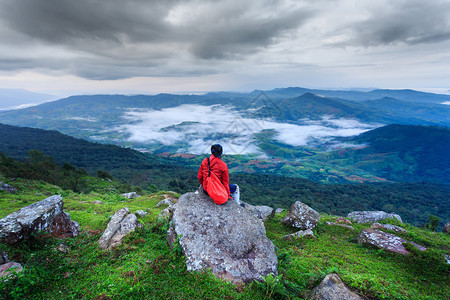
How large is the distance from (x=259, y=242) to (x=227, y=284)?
1855mm

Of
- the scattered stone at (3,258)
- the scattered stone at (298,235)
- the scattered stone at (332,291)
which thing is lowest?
the scattered stone at (298,235)

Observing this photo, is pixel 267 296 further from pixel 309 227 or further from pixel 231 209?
pixel 309 227

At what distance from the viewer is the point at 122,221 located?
343 inches

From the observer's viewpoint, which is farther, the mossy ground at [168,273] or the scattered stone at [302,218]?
the scattered stone at [302,218]

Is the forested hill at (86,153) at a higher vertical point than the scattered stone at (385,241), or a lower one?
lower

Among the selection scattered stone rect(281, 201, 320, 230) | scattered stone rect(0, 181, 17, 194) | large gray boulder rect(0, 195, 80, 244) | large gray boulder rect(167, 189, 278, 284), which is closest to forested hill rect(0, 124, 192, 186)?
scattered stone rect(0, 181, 17, 194)

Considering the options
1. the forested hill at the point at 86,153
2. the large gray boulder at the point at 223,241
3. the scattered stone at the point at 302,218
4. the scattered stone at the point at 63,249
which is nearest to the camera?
the large gray boulder at the point at 223,241

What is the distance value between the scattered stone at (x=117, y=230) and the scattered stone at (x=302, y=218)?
9.29 m

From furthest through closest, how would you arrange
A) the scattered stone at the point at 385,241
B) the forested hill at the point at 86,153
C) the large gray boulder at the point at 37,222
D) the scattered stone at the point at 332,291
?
1. the forested hill at the point at 86,153
2. the scattered stone at the point at 385,241
3. the large gray boulder at the point at 37,222
4. the scattered stone at the point at 332,291

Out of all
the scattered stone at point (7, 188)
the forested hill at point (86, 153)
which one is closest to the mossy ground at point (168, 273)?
the scattered stone at point (7, 188)

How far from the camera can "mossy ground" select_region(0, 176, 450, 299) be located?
5.17m

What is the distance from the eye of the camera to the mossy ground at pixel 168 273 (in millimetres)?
5172

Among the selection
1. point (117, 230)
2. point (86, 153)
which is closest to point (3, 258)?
point (117, 230)

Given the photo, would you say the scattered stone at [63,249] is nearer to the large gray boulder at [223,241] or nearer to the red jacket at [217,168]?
the large gray boulder at [223,241]
